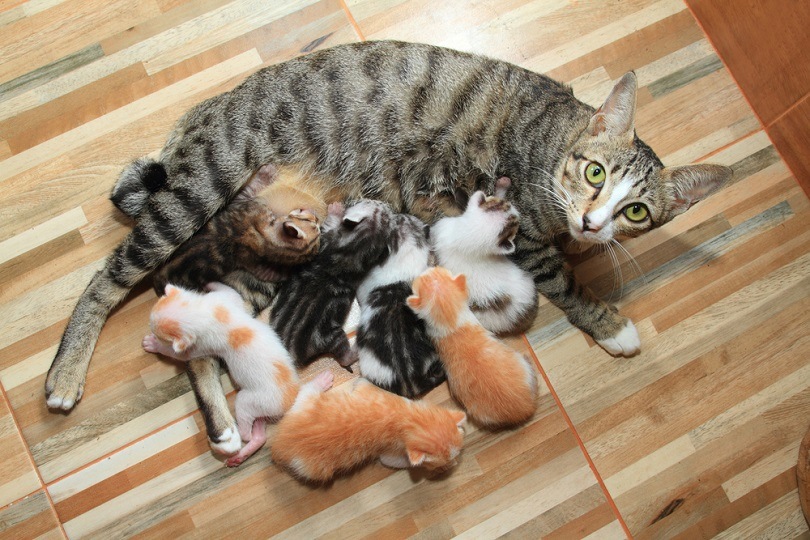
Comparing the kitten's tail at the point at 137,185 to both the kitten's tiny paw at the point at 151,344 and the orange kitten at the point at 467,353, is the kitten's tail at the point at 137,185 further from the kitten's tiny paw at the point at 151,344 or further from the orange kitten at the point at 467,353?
the orange kitten at the point at 467,353

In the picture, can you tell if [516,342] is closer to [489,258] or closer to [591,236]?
[489,258]

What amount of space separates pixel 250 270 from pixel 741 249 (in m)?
1.72

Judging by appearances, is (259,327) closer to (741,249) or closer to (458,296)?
(458,296)

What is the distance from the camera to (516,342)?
200 centimetres

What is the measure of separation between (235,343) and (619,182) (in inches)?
47.1

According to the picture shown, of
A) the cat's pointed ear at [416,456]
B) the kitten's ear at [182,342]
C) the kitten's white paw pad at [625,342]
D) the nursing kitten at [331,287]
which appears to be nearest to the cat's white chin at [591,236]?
the kitten's white paw pad at [625,342]

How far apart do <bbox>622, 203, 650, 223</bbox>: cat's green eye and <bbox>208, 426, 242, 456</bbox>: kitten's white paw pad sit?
1.37 meters

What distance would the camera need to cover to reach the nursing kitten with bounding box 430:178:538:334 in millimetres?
1745

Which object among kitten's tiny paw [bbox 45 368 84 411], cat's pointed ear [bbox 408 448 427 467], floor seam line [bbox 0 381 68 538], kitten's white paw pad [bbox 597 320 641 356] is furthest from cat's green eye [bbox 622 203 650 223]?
floor seam line [bbox 0 381 68 538]

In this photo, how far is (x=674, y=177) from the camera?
1648 millimetres

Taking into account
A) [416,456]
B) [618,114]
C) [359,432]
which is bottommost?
[416,456]

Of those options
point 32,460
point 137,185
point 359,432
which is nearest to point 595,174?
point 359,432

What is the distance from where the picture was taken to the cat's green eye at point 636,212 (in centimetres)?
165

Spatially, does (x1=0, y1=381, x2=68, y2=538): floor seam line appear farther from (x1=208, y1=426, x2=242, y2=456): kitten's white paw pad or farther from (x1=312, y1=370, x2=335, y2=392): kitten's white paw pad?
(x1=312, y1=370, x2=335, y2=392): kitten's white paw pad
